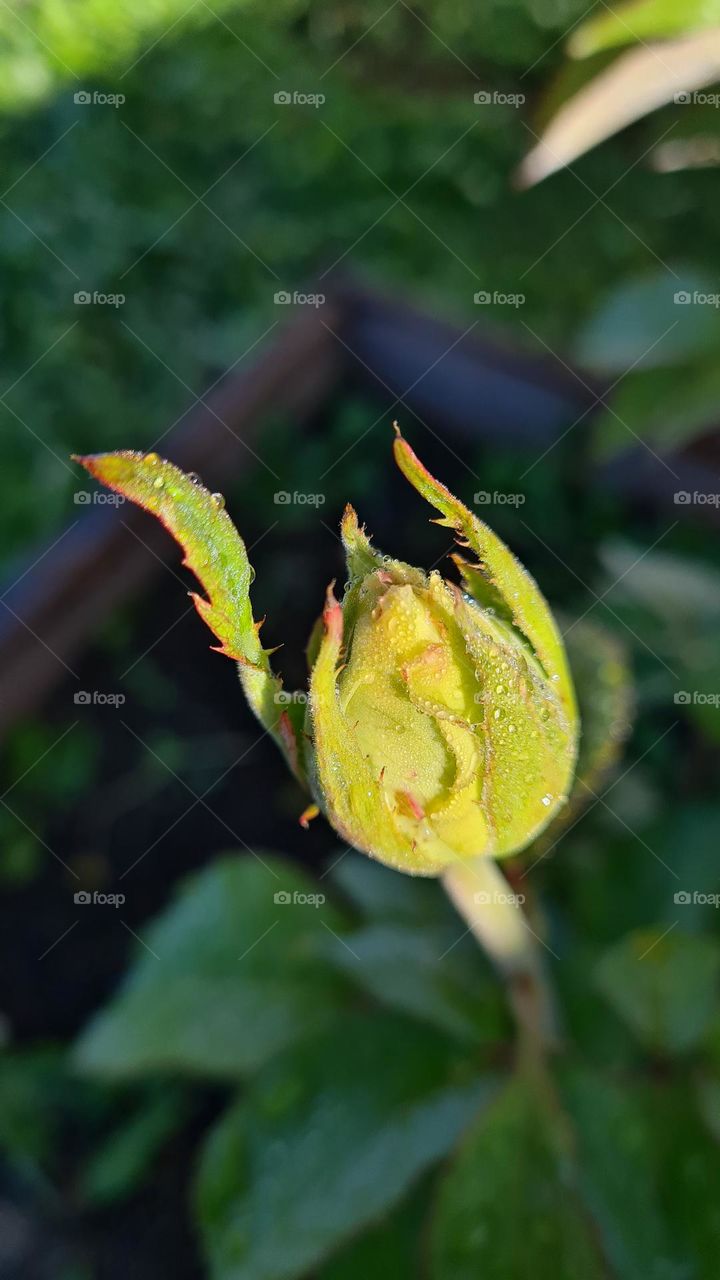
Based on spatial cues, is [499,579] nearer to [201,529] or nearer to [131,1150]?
[201,529]

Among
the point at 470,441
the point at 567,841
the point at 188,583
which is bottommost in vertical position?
the point at 567,841

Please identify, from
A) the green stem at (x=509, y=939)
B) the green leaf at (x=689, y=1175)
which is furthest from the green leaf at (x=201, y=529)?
the green leaf at (x=689, y=1175)

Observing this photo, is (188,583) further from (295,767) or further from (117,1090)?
(295,767)

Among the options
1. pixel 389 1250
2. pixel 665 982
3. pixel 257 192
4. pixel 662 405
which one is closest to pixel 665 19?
→ pixel 662 405

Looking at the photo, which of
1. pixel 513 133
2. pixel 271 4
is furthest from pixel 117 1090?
pixel 271 4

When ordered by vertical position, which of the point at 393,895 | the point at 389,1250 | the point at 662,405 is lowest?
the point at 389,1250

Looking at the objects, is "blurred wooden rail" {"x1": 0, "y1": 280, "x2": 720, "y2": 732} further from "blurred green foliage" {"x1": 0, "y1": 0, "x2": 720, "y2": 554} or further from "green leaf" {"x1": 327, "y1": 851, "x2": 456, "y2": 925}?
"green leaf" {"x1": 327, "y1": 851, "x2": 456, "y2": 925}

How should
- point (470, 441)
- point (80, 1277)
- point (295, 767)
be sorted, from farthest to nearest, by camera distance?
point (470, 441)
point (80, 1277)
point (295, 767)
